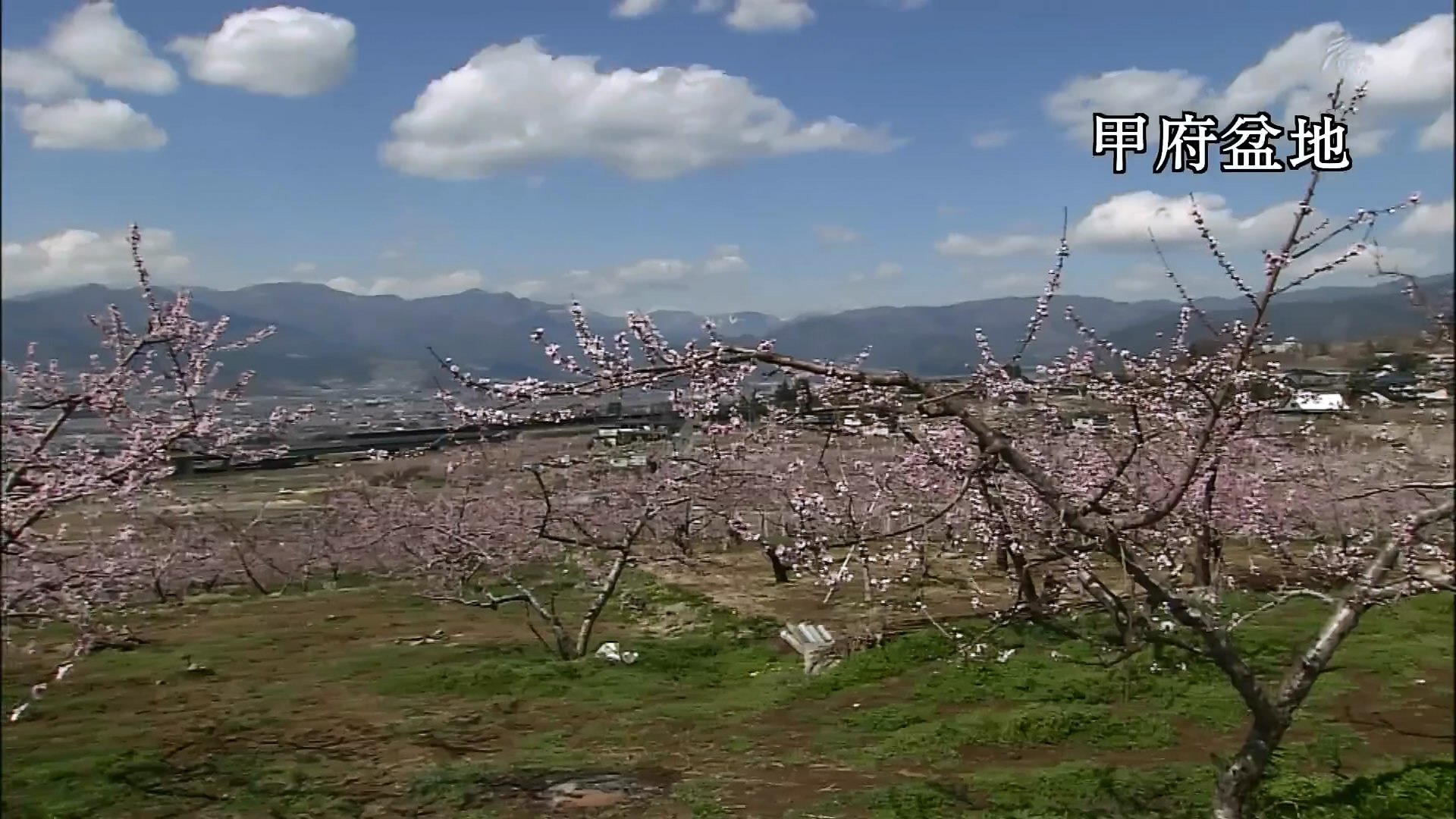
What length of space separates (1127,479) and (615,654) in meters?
5.55

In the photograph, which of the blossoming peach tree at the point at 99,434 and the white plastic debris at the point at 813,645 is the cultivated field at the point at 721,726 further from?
the blossoming peach tree at the point at 99,434

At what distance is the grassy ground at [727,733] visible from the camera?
19.7 ft

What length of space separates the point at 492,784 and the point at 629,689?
113 inches

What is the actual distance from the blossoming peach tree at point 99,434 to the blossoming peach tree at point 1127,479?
292cm

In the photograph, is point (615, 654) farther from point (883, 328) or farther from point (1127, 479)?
point (883, 328)

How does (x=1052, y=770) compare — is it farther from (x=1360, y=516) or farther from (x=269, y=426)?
(x=1360, y=516)

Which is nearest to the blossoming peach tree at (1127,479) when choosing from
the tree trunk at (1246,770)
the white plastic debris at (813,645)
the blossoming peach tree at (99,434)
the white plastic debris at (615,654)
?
the tree trunk at (1246,770)

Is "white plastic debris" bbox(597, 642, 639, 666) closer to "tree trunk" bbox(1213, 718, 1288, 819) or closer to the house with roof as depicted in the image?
the house with roof

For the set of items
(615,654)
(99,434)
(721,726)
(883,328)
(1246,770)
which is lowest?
(615,654)

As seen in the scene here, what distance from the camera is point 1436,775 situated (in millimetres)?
5254

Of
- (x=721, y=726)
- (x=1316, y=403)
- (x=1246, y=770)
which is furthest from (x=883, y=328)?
(x=1246, y=770)

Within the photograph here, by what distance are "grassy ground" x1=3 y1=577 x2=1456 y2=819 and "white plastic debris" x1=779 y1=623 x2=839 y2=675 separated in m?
0.21

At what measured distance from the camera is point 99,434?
7.60m

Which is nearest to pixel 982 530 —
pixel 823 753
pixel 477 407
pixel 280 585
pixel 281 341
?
pixel 823 753
